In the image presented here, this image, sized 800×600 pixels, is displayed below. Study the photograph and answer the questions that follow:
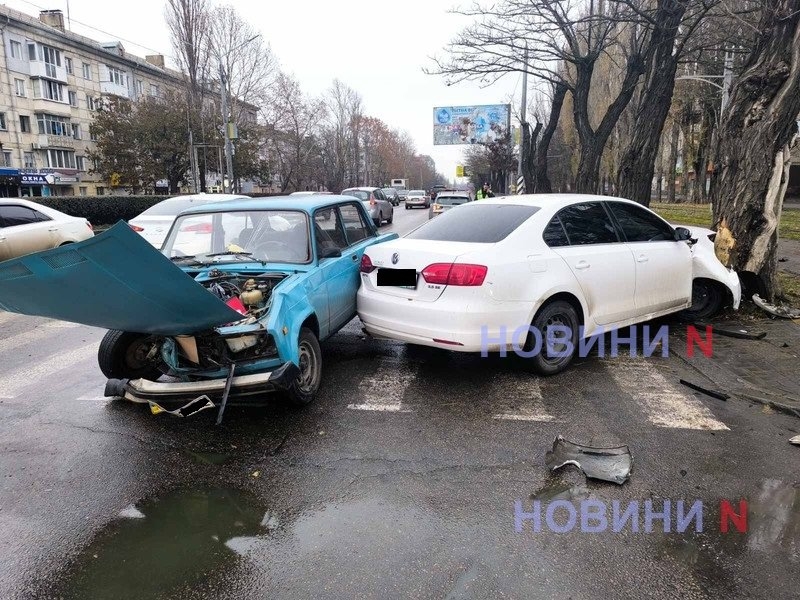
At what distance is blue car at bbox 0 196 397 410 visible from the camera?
3348mm

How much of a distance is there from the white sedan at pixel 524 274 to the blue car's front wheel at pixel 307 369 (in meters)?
0.84

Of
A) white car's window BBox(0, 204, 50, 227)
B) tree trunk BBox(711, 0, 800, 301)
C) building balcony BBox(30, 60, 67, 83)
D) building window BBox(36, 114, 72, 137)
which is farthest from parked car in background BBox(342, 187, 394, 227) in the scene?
building balcony BBox(30, 60, 67, 83)

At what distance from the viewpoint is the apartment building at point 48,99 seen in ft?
143

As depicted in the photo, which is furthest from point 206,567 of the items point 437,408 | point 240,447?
point 437,408

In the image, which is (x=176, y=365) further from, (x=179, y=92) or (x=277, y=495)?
(x=179, y=92)

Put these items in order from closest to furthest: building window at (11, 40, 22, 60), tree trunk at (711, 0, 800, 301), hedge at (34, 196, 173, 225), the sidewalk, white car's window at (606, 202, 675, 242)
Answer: the sidewalk < white car's window at (606, 202, 675, 242) < tree trunk at (711, 0, 800, 301) < hedge at (34, 196, 173, 225) < building window at (11, 40, 22, 60)

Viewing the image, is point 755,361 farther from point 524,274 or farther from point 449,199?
point 449,199

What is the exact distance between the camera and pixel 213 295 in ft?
12.3

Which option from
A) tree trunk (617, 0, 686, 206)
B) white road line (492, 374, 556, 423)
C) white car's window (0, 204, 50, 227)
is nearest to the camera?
white road line (492, 374, 556, 423)

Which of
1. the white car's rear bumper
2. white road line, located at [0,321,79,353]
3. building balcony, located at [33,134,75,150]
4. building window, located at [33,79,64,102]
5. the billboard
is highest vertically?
building window, located at [33,79,64,102]

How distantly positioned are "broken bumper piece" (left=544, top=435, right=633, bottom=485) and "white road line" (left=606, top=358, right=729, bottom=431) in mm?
757

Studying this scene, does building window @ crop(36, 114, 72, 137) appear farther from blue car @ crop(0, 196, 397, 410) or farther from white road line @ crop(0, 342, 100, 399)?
blue car @ crop(0, 196, 397, 410)

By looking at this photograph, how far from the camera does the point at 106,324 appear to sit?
3861mm

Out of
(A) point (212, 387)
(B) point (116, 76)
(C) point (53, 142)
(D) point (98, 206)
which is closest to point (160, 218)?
(A) point (212, 387)
